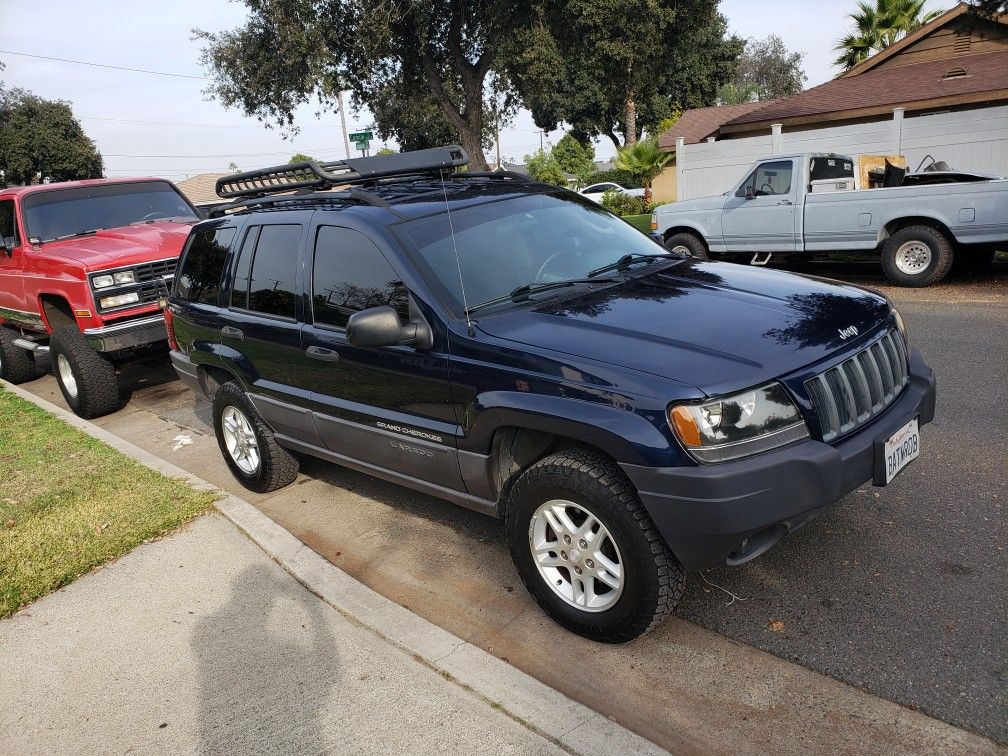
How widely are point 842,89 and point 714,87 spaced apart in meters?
33.4

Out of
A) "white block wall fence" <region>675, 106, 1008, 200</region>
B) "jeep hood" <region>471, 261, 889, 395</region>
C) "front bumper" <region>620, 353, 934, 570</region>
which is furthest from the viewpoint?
"white block wall fence" <region>675, 106, 1008, 200</region>

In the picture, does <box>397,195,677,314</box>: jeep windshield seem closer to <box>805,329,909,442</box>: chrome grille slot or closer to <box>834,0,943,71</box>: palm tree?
<box>805,329,909,442</box>: chrome grille slot

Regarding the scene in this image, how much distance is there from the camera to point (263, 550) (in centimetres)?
439

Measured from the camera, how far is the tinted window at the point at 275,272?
457 cm

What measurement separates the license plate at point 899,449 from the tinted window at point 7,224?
8674 mm

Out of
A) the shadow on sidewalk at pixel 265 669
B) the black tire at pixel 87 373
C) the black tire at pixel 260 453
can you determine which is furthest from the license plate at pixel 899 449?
the black tire at pixel 87 373

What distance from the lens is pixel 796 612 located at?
3.41 meters

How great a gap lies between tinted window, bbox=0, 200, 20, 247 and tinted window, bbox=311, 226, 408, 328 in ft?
19.6

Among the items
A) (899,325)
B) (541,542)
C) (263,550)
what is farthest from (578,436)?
(263,550)

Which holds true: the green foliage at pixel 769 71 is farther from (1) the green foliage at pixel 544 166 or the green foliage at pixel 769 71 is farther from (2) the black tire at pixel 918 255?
(2) the black tire at pixel 918 255

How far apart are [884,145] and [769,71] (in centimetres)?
5859

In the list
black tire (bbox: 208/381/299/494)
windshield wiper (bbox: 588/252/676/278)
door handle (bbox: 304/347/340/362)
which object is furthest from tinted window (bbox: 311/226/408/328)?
black tire (bbox: 208/381/299/494)

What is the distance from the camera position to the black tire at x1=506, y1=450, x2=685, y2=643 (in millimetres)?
3020

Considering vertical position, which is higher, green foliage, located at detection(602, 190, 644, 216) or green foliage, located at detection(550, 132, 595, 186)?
green foliage, located at detection(550, 132, 595, 186)
